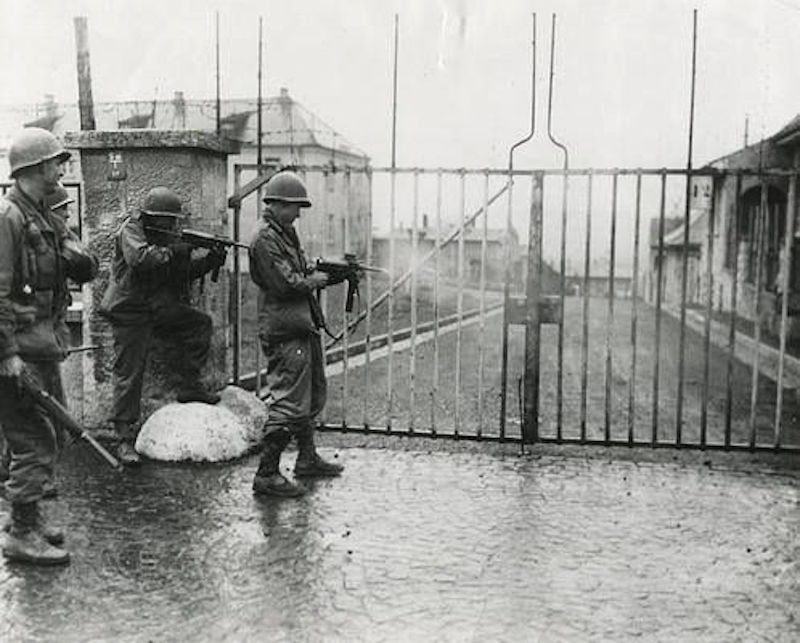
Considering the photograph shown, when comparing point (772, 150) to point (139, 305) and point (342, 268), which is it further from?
point (139, 305)

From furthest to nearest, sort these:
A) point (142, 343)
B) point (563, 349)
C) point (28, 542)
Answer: point (563, 349)
point (142, 343)
point (28, 542)

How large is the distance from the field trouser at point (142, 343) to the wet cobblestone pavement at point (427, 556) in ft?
1.71

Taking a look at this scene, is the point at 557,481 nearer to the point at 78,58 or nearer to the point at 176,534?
the point at 176,534

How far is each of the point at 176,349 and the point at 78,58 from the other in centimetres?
320

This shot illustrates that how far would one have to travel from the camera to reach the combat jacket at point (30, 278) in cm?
498

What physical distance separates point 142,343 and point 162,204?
1.08 m

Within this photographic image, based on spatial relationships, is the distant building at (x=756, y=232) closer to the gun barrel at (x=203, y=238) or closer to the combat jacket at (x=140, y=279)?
the gun barrel at (x=203, y=238)

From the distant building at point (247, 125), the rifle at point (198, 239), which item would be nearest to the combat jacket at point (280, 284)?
the rifle at point (198, 239)

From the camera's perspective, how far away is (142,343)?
24.1ft

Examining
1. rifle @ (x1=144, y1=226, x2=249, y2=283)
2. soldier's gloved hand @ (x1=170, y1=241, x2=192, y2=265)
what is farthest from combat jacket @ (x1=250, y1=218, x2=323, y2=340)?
soldier's gloved hand @ (x1=170, y1=241, x2=192, y2=265)

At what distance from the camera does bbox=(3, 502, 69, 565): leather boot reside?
4.96 m

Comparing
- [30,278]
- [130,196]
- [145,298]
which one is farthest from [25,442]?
[130,196]

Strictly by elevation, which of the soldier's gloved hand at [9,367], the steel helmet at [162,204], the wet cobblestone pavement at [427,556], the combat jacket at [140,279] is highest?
the steel helmet at [162,204]

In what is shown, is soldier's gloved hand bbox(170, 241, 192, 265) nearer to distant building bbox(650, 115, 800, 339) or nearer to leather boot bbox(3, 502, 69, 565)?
leather boot bbox(3, 502, 69, 565)
